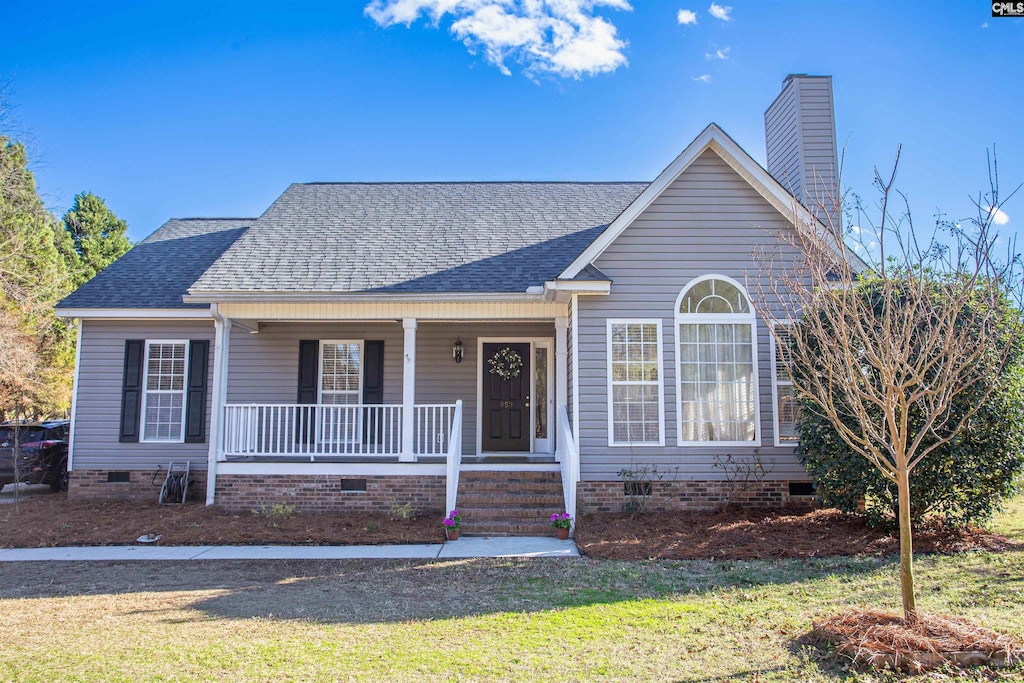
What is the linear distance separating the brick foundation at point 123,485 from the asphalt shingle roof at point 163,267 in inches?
117

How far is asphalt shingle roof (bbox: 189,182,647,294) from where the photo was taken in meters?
10.6

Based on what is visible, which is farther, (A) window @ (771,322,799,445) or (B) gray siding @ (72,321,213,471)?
(B) gray siding @ (72,321,213,471)

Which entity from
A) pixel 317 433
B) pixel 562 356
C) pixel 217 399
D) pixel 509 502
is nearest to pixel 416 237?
pixel 562 356

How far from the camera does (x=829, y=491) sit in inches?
313

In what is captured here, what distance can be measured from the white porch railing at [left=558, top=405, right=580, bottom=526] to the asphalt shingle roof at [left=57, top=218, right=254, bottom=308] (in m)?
6.87

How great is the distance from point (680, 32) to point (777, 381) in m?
6.82

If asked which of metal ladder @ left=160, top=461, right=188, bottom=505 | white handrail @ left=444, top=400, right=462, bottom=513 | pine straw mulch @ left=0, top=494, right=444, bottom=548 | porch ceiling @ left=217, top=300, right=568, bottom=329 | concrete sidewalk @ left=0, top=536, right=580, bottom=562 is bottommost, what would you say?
concrete sidewalk @ left=0, top=536, right=580, bottom=562

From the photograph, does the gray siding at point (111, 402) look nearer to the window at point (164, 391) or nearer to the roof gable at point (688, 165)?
the window at point (164, 391)

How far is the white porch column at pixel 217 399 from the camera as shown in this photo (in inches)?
403

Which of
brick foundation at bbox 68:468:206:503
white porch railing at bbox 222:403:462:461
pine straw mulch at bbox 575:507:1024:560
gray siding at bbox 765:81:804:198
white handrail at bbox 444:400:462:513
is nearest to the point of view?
pine straw mulch at bbox 575:507:1024:560

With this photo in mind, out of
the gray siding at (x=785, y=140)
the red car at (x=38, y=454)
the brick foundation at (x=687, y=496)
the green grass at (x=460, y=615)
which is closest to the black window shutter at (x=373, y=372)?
the brick foundation at (x=687, y=496)

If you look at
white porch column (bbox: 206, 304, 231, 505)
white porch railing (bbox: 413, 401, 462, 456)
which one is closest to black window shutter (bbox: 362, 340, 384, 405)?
white porch railing (bbox: 413, 401, 462, 456)

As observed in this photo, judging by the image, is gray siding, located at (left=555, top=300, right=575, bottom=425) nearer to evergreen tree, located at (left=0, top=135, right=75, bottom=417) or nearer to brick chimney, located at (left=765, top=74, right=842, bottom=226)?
brick chimney, located at (left=765, top=74, right=842, bottom=226)

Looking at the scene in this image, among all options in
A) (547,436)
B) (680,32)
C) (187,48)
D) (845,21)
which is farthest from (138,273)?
(845,21)
